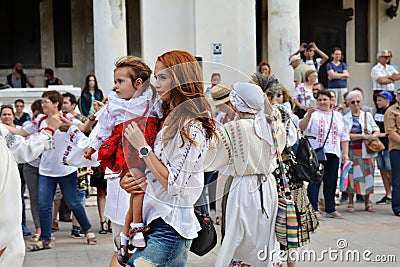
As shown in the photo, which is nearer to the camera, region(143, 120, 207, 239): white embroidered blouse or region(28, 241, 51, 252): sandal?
region(143, 120, 207, 239): white embroidered blouse

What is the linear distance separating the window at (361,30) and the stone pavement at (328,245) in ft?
30.2

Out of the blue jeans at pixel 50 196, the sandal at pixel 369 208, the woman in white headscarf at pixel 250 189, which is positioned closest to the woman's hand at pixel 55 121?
the blue jeans at pixel 50 196

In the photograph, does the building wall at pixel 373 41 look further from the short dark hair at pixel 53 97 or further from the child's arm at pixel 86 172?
the short dark hair at pixel 53 97

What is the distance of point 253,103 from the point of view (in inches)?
227

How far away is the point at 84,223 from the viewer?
832cm

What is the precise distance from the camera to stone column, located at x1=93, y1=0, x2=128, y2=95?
13375 mm

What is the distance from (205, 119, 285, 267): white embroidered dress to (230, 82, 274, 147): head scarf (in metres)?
0.05

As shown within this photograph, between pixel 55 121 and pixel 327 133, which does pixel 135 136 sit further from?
pixel 327 133

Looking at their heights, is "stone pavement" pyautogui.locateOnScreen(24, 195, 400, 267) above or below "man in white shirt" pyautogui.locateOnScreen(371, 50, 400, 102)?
below

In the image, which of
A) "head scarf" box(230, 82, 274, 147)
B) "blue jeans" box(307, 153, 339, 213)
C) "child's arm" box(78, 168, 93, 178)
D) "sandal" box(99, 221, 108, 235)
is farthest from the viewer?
"blue jeans" box(307, 153, 339, 213)

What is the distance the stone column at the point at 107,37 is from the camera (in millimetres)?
13375

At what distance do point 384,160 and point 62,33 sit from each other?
10.2 m

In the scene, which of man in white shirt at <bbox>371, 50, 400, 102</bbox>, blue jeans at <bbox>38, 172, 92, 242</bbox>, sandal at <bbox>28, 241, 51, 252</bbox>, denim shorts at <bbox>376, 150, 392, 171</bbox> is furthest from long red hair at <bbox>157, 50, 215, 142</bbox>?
man in white shirt at <bbox>371, 50, 400, 102</bbox>

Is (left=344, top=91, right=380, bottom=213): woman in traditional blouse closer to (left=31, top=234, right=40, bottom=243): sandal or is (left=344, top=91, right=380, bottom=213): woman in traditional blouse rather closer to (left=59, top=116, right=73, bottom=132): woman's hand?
(left=31, top=234, right=40, bottom=243): sandal
